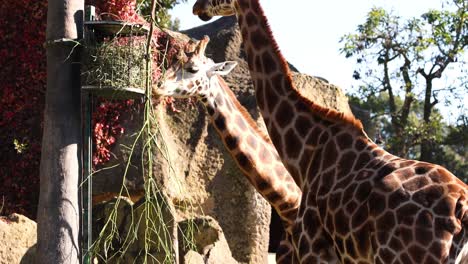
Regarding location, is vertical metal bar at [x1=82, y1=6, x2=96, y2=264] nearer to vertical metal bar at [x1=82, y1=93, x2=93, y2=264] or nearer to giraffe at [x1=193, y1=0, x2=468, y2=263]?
vertical metal bar at [x1=82, y1=93, x2=93, y2=264]

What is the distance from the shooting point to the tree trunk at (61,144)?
693 centimetres

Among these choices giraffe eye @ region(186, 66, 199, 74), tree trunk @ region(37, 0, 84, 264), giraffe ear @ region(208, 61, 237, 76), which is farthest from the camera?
giraffe ear @ region(208, 61, 237, 76)

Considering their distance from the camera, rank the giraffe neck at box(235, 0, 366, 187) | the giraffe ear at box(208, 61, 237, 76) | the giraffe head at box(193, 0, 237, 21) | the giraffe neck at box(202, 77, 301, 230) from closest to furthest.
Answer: the giraffe neck at box(235, 0, 366, 187) < the giraffe head at box(193, 0, 237, 21) < the giraffe neck at box(202, 77, 301, 230) < the giraffe ear at box(208, 61, 237, 76)

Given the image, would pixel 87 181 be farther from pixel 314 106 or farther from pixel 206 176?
pixel 206 176

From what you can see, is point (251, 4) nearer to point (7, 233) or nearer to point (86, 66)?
point (86, 66)

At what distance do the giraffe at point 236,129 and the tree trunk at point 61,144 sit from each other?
3.72ft

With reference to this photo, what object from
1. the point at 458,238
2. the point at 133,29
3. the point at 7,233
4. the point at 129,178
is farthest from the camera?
the point at 129,178

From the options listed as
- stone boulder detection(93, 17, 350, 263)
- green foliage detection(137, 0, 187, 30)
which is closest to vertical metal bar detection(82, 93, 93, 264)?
stone boulder detection(93, 17, 350, 263)

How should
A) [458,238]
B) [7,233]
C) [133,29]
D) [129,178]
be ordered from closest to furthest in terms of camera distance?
[458,238]
[133,29]
[7,233]
[129,178]

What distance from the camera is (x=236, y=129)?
810cm

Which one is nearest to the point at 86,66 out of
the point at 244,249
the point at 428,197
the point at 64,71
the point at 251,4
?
the point at 64,71

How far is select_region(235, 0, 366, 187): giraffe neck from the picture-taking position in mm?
6445

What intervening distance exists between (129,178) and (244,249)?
151 centimetres

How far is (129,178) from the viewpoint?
31.9 ft
